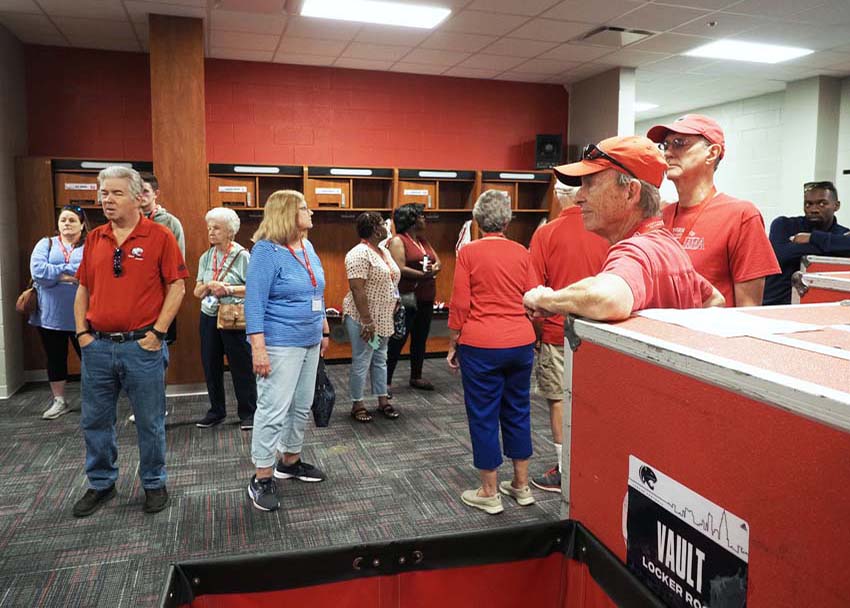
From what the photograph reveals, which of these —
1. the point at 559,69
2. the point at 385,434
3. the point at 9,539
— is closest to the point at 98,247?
the point at 9,539

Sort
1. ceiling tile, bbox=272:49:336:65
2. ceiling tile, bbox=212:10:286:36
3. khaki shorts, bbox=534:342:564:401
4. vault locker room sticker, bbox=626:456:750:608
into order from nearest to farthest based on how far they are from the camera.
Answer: vault locker room sticker, bbox=626:456:750:608 < khaki shorts, bbox=534:342:564:401 < ceiling tile, bbox=212:10:286:36 < ceiling tile, bbox=272:49:336:65

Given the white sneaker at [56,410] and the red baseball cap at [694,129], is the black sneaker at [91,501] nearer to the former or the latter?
the white sneaker at [56,410]

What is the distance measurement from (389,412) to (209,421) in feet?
4.10

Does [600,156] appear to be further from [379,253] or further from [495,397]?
[379,253]

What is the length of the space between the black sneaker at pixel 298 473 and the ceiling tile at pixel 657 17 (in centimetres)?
402

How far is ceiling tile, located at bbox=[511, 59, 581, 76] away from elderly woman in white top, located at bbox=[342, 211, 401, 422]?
3071 millimetres

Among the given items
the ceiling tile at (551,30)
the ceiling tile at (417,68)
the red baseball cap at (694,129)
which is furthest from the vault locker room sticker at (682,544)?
the ceiling tile at (417,68)

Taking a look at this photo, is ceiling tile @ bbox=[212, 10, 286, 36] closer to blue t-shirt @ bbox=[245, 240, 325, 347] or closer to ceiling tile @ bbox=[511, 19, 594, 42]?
ceiling tile @ bbox=[511, 19, 594, 42]

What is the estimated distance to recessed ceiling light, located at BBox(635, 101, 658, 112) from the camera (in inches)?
322

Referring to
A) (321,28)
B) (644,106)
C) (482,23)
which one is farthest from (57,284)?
(644,106)

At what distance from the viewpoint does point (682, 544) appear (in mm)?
853

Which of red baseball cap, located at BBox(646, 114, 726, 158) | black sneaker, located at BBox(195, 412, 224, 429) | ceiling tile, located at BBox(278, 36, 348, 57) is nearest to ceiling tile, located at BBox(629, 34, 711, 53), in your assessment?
ceiling tile, located at BBox(278, 36, 348, 57)

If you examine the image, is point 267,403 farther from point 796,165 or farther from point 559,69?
point 796,165

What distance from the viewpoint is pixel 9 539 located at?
8.70 feet
